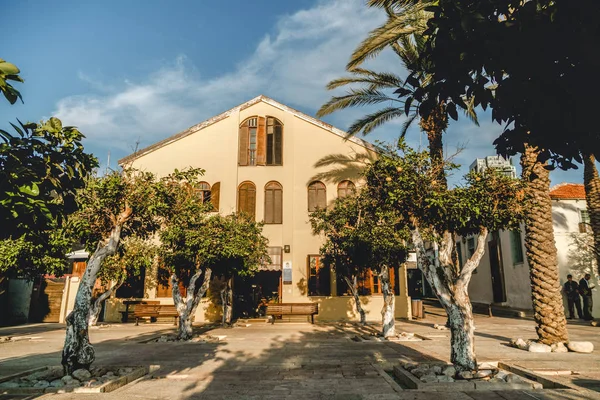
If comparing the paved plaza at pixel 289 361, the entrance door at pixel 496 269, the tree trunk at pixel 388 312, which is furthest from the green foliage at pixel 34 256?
the entrance door at pixel 496 269

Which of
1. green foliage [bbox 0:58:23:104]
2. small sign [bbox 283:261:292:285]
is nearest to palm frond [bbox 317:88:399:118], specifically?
small sign [bbox 283:261:292:285]

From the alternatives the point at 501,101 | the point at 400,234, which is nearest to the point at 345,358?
the point at 400,234

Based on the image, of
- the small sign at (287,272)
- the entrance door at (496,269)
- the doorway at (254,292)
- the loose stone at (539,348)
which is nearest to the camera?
the loose stone at (539,348)

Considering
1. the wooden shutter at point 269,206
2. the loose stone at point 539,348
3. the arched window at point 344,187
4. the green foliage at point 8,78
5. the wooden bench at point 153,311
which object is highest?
the arched window at point 344,187

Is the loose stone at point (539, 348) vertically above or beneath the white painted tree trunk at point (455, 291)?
beneath

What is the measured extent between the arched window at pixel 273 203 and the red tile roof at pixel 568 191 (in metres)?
13.8

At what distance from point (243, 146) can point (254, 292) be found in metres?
7.95

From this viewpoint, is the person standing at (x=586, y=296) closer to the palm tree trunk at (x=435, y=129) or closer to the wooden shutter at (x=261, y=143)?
the palm tree trunk at (x=435, y=129)

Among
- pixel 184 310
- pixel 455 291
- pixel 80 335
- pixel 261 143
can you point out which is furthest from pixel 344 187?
pixel 80 335

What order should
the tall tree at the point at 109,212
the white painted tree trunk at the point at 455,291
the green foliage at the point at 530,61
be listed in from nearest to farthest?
the green foliage at the point at 530,61 < the white painted tree trunk at the point at 455,291 < the tall tree at the point at 109,212

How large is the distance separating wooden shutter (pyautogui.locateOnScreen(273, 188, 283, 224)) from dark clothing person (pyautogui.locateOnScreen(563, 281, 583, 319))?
13.8m

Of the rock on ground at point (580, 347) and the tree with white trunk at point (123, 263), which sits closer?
the rock on ground at point (580, 347)

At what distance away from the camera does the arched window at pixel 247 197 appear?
20.7 m

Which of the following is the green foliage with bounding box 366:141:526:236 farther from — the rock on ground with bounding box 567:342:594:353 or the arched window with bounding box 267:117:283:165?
the arched window with bounding box 267:117:283:165
